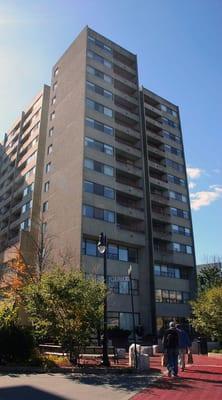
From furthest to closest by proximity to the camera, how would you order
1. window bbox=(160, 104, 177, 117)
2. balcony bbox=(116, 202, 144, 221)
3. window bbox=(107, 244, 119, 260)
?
window bbox=(160, 104, 177, 117), balcony bbox=(116, 202, 144, 221), window bbox=(107, 244, 119, 260)

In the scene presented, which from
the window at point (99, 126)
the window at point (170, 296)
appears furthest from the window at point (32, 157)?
the window at point (170, 296)

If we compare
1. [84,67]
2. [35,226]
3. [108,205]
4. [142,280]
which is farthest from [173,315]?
[84,67]

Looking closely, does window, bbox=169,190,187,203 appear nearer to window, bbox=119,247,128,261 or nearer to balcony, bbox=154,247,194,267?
balcony, bbox=154,247,194,267

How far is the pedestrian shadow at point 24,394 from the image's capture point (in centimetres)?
962

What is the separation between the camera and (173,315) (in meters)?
47.4

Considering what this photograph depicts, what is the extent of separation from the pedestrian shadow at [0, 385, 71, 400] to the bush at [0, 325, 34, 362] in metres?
4.44

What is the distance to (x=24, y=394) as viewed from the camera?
10.0 metres

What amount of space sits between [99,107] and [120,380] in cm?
4107

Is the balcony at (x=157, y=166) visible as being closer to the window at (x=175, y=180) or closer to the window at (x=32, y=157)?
the window at (x=175, y=180)

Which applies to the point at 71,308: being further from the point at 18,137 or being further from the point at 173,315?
the point at 18,137

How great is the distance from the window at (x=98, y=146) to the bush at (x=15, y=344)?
3209cm

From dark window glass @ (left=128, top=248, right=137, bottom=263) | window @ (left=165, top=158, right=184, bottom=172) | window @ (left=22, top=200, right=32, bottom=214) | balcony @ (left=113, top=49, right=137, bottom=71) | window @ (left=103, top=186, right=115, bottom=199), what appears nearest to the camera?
window @ (left=103, top=186, right=115, bottom=199)

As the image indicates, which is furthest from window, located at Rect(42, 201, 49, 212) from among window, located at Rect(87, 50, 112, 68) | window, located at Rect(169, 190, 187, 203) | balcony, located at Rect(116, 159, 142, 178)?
window, located at Rect(87, 50, 112, 68)

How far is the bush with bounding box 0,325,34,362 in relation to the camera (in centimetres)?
1509
